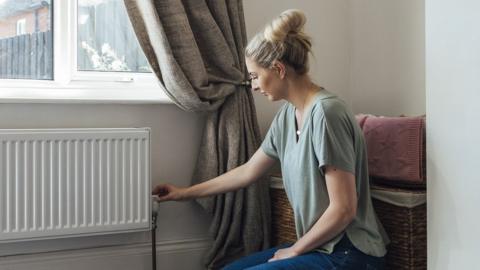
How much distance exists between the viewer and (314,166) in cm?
158

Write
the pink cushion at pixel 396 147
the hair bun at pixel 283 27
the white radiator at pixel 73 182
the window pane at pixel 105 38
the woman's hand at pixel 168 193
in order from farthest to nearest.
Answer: the window pane at pixel 105 38
the woman's hand at pixel 168 193
the white radiator at pixel 73 182
the pink cushion at pixel 396 147
the hair bun at pixel 283 27

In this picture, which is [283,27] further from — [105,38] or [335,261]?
[105,38]

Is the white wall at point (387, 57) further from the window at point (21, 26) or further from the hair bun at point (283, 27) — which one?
the window at point (21, 26)

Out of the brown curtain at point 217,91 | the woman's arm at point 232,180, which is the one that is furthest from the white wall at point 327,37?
the woman's arm at point 232,180

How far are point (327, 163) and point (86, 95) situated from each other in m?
1.12

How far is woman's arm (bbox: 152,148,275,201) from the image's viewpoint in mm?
1935

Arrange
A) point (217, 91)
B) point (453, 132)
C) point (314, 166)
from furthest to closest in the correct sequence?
1. point (217, 91)
2. point (314, 166)
3. point (453, 132)

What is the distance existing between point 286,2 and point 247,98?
21.4 inches

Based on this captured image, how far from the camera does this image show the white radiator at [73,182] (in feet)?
6.28

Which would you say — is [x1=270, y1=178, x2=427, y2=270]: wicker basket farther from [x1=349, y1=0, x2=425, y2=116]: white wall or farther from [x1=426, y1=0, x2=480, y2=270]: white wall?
[x1=349, y1=0, x2=425, y2=116]: white wall

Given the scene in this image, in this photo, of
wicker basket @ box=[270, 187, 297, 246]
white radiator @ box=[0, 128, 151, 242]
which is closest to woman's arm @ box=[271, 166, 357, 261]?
wicker basket @ box=[270, 187, 297, 246]

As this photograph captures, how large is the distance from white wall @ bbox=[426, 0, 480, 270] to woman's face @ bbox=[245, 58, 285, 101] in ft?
1.42

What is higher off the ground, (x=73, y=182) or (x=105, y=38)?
(x=105, y=38)

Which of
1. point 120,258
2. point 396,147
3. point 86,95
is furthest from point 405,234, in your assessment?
point 86,95
